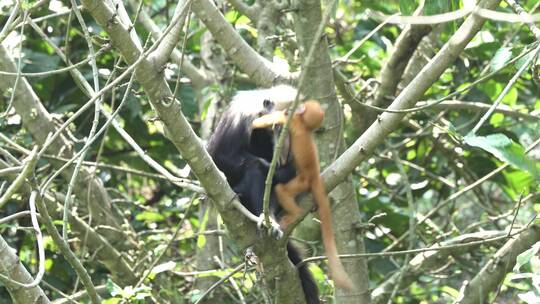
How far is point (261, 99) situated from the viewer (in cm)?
476

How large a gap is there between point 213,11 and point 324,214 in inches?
57.0

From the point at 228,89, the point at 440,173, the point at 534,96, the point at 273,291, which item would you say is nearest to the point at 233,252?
the point at 228,89

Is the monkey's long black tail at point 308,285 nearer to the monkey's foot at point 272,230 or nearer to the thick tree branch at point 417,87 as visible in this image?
the monkey's foot at point 272,230

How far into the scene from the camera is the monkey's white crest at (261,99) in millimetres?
4566

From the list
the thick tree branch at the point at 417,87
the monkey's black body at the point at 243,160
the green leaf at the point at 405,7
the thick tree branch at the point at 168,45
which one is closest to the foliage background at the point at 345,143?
the monkey's black body at the point at 243,160

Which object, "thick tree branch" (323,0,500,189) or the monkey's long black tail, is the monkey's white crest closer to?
the monkey's long black tail

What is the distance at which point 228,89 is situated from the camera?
5.69 meters

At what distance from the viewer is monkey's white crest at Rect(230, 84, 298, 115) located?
4.57 metres

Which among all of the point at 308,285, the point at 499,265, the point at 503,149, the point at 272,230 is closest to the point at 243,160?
the point at 308,285

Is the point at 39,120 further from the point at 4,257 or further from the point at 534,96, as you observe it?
the point at 534,96

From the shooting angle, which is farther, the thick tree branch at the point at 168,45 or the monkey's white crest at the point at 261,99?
the monkey's white crest at the point at 261,99

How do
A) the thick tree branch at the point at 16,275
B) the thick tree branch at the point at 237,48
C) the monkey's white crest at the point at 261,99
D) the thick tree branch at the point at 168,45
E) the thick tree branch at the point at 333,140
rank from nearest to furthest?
1. the thick tree branch at the point at 168,45
2. the thick tree branch at the point at 16,275
3. the thick tree branch at the point at 333,140
4. the thick tree branch at the point at 237,48
5. the monkey's white crest at the point at 261,99

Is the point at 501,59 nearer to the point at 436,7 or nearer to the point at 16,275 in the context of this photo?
the point at 436,7

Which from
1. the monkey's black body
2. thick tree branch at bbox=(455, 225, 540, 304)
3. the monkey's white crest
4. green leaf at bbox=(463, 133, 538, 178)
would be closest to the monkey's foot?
the monkey's black body
